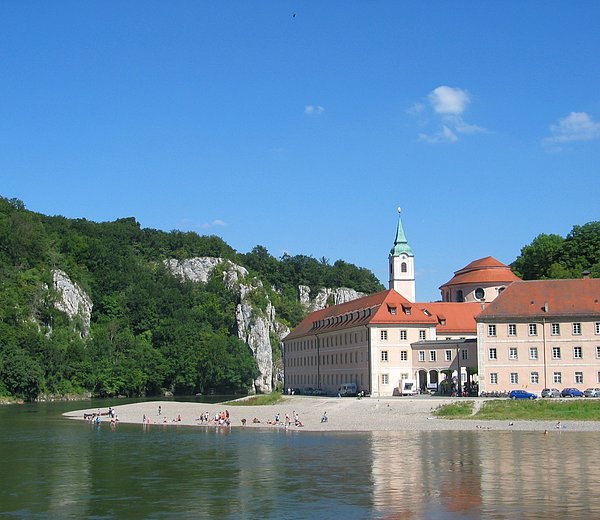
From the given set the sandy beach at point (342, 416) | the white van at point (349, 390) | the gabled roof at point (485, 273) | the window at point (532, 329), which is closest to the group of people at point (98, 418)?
the sandy beach at point (342, 416)

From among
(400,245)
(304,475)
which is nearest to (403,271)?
(400,245)

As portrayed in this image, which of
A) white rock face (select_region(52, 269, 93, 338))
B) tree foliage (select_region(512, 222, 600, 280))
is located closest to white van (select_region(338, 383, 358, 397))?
tree foliage (select_region(512, 222, 600, 280))

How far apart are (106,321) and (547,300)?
286 feet

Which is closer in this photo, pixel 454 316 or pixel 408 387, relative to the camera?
pixel 408 387

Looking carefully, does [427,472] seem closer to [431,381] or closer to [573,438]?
[573,438]

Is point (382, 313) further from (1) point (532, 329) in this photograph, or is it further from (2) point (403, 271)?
(2) point (403, 271)

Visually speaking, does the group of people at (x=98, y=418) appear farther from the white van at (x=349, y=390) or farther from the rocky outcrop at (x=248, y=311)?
the rocky outcrop at (x=248, y=311)

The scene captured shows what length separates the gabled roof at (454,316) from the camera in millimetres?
92812

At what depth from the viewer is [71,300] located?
13762 cm

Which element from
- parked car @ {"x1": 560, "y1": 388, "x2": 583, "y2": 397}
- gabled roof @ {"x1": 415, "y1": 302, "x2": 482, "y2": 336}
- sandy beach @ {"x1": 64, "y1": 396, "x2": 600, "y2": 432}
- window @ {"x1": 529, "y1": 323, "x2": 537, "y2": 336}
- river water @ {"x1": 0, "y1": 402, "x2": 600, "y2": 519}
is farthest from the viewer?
gabled roof @ {"x1": 415, "y1": 302, "x2": 482, "y2": 336}

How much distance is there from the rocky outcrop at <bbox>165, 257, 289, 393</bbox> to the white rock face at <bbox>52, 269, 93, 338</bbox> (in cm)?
3002

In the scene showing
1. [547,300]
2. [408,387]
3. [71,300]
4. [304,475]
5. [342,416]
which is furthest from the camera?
[71,300]

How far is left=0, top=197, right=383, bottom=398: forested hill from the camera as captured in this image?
399 ft

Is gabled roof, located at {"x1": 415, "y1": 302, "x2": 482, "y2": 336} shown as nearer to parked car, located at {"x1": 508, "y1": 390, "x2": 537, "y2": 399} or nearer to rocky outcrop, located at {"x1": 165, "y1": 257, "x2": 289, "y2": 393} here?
parked car, located at {"x1": 508, "y1": 390, "x2": 537, "y2": 399}
